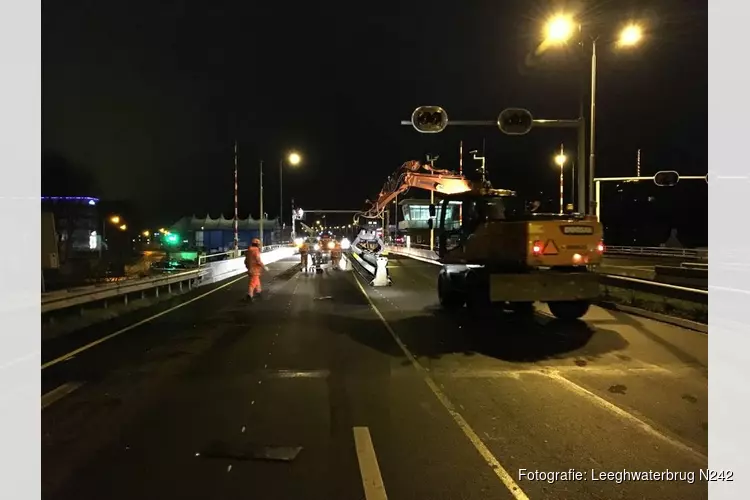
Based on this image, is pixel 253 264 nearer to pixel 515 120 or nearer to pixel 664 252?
pixel 515 120

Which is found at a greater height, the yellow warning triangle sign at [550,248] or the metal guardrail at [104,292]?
the yellow warning triangle sign at [550,248]

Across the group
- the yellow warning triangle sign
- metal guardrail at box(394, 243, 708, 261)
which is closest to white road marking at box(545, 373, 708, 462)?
the yellow warning triangle sign

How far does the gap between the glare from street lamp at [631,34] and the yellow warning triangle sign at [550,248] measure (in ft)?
25.5

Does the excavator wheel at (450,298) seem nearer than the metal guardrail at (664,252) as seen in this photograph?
Yes

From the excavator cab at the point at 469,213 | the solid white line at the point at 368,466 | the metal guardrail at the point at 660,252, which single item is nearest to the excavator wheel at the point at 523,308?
the excavator cab at the point at 469,213

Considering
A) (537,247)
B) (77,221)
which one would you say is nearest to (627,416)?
(537,247)

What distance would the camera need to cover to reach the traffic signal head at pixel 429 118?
1733 cm

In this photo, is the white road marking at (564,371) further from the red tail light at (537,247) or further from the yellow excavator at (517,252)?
the red tail light at (537,247)

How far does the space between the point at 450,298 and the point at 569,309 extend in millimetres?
3208

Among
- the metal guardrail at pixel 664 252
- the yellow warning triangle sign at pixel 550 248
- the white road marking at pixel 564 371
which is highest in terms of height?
the yellow warning triangle sign at pixel 550 248

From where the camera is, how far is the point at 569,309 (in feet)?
45.9

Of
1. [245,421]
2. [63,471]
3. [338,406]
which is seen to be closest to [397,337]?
[338,406]

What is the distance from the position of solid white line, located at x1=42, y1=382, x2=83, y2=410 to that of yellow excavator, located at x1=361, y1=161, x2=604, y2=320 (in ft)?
26.1
